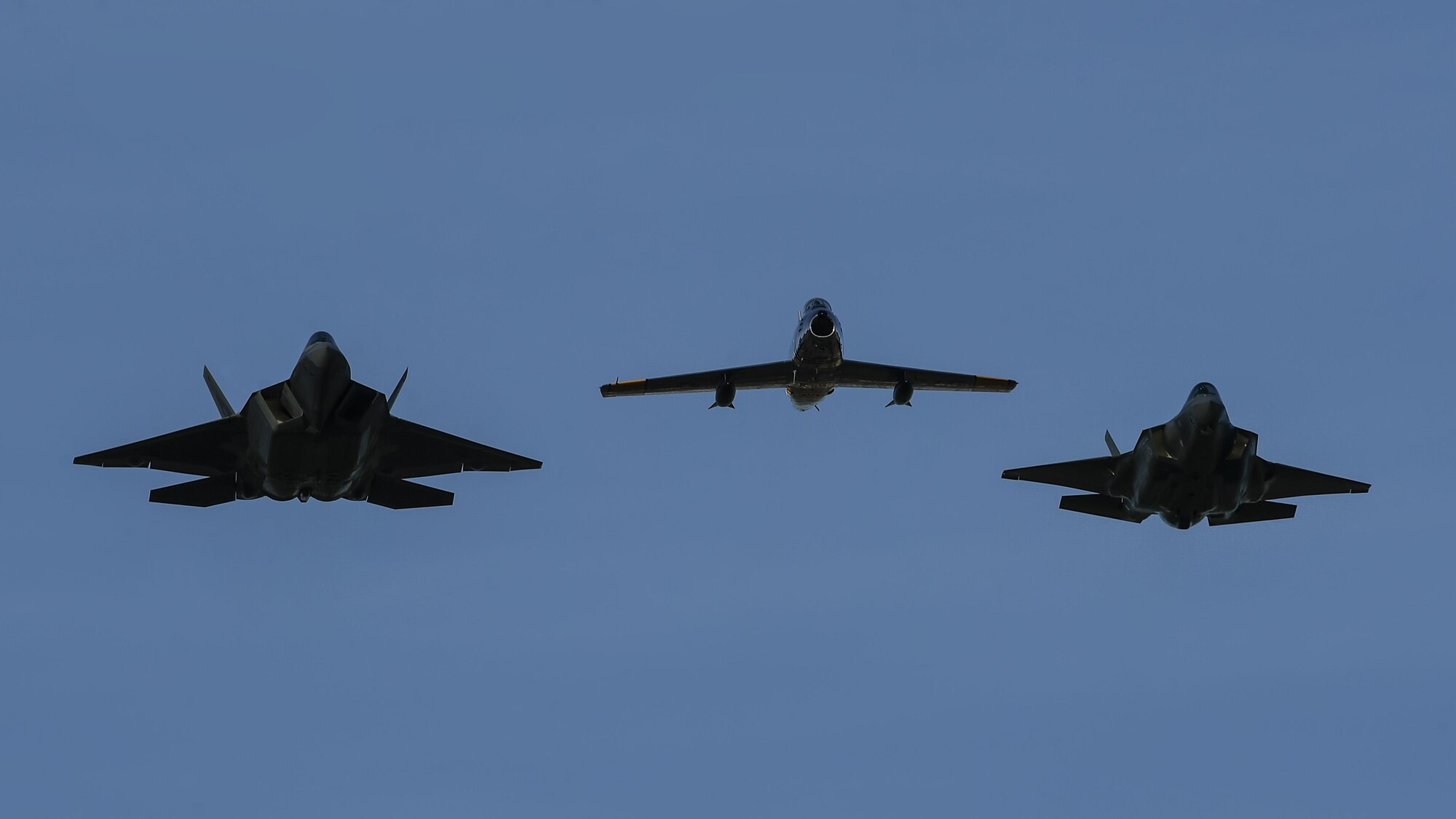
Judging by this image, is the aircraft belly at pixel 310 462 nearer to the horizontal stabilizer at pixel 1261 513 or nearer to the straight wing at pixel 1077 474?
the straight wing at pixel 1077 474

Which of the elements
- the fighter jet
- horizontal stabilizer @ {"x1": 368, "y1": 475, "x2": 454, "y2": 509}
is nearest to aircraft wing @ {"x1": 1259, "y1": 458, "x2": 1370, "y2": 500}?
the fighter jet

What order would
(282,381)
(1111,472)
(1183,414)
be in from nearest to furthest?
(282,381) → (1183,414) → (1111,472)

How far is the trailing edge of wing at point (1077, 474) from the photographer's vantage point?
2662 inches

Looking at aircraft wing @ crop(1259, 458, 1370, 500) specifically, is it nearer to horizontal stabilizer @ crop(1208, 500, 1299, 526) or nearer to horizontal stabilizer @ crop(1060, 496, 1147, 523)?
horizontal stabilizer @ crop(1208, 500, 1299, 526)

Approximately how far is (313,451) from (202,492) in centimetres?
612

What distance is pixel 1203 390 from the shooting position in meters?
63.2

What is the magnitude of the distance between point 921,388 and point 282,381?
32673mm

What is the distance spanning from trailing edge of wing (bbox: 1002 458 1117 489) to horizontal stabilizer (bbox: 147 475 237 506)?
985 inches

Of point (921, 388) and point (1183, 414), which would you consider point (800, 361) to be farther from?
point (1183, 414)

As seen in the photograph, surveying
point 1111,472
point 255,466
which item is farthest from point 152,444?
point 1111,472

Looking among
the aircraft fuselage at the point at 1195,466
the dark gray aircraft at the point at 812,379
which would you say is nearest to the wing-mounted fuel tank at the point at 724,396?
the dark gray aircraft at the point at 812,379

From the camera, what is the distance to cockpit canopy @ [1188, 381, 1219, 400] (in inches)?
2479

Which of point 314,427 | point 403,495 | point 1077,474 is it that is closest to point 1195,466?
point 1077,474

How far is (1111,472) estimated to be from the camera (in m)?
67.6
